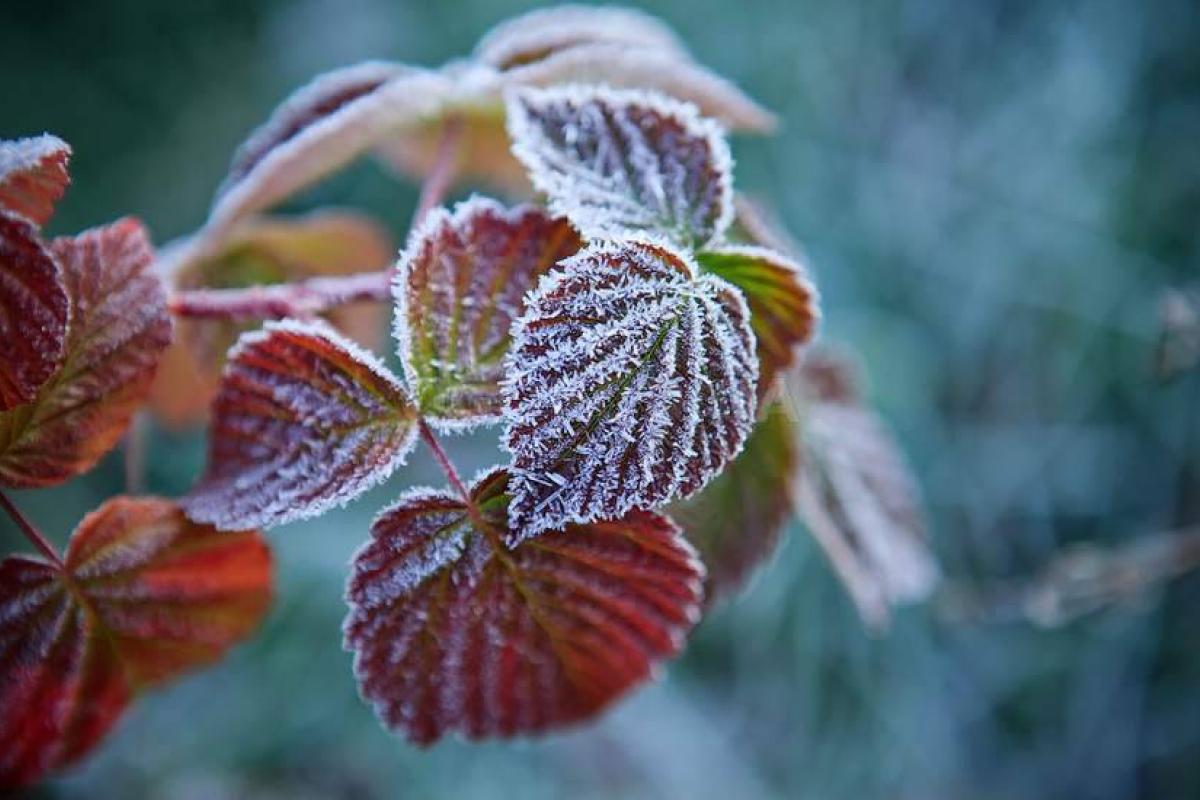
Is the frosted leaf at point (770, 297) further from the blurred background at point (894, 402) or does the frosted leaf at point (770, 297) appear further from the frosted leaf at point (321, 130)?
the blurred background at point (894, 402)

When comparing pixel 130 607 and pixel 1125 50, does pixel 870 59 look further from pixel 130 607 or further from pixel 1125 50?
pixel 130 607

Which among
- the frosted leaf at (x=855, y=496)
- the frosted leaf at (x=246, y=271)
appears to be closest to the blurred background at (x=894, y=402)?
the frosted leaf at (x=855, y=496)

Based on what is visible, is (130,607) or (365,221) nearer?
(130,607)

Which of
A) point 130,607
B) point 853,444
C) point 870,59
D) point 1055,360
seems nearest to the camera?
point 130,607

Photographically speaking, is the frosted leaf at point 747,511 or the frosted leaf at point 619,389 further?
the frosted leaf at point 747,511

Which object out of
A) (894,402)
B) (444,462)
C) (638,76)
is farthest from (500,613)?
(894,402)

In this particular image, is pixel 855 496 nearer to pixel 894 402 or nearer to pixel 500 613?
pixel 500 613

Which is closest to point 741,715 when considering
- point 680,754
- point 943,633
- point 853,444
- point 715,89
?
point 680,754
